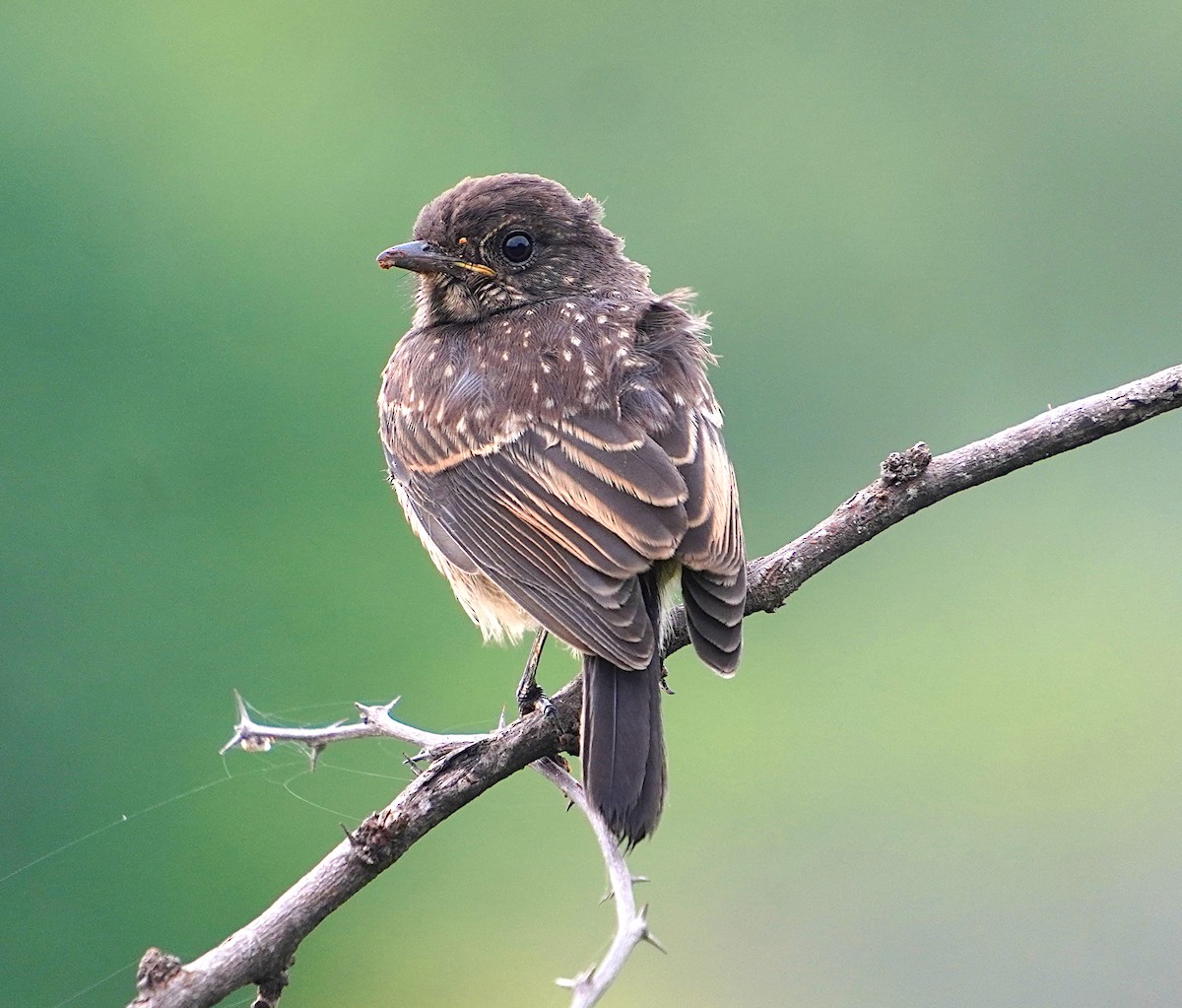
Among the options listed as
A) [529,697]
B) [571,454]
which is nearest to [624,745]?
[529,697]

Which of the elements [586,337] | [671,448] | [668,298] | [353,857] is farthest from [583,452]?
[353,857]

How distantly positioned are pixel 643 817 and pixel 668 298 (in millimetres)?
1968

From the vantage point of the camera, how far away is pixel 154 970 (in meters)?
2.51

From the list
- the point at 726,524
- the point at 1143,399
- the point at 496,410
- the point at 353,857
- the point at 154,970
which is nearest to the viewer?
the point at 154,970

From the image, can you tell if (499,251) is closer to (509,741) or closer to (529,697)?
(529,697)

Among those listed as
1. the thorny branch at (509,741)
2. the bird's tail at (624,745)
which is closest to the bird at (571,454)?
the bird's tail at (624,745)

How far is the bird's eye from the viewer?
4535 millimetres

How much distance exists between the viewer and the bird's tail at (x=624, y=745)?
3.13 m

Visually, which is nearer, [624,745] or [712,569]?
[624,745]

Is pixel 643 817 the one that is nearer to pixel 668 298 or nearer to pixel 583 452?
pixel 583 452

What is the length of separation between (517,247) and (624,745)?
1948 mm

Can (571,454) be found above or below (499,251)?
below

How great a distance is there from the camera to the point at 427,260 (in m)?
4.40

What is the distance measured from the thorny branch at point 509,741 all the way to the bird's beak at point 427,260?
4.65 ft
